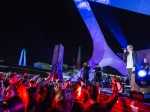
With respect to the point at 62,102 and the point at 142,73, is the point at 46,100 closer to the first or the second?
the point at 62,102

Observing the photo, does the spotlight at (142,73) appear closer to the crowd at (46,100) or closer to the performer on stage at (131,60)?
the performer on stage at (131,60)

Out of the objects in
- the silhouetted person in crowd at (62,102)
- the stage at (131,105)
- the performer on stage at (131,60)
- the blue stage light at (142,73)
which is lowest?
Answer: the stage at (131,105)

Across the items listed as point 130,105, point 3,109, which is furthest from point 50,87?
point 130,105

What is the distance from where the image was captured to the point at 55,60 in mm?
8898

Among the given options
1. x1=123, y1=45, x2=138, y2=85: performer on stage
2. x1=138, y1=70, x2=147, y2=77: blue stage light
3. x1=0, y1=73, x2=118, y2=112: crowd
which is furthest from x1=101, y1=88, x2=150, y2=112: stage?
x1=123, y1=45, x2=138, y2=85: performer on stage

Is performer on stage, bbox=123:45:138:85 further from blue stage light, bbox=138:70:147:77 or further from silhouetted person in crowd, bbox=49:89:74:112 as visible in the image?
silhouetted person in crowd, bbox=49:89:74:112

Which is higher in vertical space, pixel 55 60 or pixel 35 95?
pixel 55 60

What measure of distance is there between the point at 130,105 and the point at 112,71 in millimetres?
16413

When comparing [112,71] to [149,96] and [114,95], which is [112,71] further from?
[114,95]

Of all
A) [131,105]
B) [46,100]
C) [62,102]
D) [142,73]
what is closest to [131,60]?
[142,73]

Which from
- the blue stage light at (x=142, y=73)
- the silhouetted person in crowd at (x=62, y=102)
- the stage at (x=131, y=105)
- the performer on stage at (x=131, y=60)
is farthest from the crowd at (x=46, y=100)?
the performer on stage at (x=131, y=60)

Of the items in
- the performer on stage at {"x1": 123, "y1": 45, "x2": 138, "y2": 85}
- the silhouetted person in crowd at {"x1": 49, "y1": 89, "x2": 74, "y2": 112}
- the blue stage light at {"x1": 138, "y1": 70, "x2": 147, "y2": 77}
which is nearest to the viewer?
the silhouetted person in crowd at {"x1": 49, "y1": 89, "x2": 74, "y2": 112}

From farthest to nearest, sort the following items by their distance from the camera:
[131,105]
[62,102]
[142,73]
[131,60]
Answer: [131,60] → [142,73] → [131,105] → [62,102]

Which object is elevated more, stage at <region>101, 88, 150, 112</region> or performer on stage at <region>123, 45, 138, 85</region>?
performer on stage at <region>123, 45, 138, 85</region>
